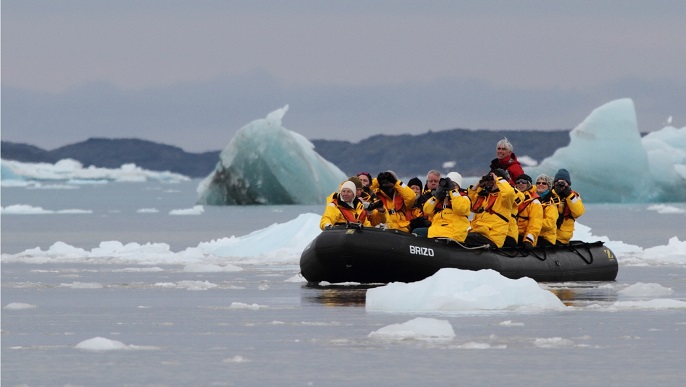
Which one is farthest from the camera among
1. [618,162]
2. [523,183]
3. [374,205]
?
[618,162]

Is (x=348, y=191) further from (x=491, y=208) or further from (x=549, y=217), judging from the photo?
(x=549, y=217)

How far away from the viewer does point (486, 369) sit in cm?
996

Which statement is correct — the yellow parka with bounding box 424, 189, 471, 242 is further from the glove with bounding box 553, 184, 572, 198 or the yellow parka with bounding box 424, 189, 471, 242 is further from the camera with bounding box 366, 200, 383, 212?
the glove with bounding box 553, 184, 572, 198

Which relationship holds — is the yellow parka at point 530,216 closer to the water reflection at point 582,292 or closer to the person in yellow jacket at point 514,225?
the person in yellow jacket at point 514,225

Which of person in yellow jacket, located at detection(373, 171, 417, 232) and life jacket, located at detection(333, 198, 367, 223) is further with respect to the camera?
person in yellow jacket, located at detection(373, 171, 417, 232)

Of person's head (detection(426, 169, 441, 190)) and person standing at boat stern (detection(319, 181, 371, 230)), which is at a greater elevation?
person's head (detection(426, 169, 441, 190))

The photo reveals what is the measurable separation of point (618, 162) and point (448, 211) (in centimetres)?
3346

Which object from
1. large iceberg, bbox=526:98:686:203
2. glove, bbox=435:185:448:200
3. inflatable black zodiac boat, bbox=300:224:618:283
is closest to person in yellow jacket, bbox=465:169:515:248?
inflatable black zodiac boat, bbox=300:224:618:283

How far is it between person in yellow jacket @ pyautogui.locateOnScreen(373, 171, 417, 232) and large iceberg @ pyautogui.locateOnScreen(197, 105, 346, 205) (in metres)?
26.3

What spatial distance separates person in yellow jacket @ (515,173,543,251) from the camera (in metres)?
17.6

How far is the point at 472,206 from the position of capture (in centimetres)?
1722

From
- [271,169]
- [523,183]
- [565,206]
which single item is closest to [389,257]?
[523,183]

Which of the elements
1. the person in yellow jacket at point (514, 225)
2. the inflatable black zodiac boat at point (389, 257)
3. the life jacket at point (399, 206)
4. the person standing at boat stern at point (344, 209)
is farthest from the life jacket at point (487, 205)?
the person standing at boat stern at point (344, 209)

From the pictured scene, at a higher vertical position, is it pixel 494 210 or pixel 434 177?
pixel 434 177
